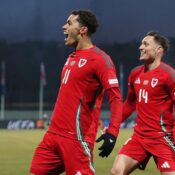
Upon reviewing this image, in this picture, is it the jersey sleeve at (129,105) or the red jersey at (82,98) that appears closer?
the red jersey at (82,98)

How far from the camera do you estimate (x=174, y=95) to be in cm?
790

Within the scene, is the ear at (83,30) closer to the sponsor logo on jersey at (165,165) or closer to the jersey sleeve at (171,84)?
the jersey sleeve at (171,84)

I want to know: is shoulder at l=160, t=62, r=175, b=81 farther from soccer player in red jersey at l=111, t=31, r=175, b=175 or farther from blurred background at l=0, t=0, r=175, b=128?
blurred background at l=0, t=0, r=175, b=128

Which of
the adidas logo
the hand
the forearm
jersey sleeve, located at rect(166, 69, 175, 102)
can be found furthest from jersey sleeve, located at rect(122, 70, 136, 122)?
the hand

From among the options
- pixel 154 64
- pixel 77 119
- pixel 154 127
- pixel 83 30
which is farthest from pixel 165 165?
pixel 83 30

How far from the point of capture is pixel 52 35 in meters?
63.2

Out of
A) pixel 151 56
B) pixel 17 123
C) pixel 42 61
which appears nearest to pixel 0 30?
pixel 42 61

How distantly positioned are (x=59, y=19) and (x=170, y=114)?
56.4 m

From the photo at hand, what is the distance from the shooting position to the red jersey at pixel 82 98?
20.7ft

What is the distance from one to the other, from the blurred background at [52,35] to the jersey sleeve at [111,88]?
54.3 metres

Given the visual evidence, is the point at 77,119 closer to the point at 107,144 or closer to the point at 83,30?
the point at 107,144

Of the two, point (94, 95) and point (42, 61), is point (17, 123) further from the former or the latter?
point (94, 95)

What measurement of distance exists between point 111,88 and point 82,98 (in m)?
0.36

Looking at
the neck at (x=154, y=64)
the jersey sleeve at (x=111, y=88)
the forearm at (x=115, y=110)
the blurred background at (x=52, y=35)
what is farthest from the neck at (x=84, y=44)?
the blurred background at (x=52, y=35)
